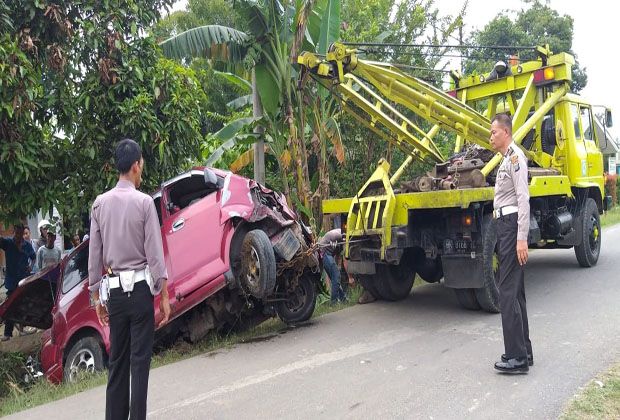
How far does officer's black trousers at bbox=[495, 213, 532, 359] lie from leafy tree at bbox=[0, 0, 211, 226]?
13.4ft

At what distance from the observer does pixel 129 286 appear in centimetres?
346

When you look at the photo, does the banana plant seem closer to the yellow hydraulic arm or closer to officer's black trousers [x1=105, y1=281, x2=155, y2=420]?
the yellow hydraulic arm

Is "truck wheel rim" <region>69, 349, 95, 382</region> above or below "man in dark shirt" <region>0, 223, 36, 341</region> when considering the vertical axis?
below

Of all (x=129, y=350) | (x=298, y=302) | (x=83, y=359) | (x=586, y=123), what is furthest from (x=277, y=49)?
(x=129, y=350)

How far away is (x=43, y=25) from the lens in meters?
6.12

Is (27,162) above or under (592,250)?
above

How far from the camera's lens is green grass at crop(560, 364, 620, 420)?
12.0 feet

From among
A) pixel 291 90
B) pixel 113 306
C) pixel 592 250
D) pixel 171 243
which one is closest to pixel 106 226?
pixel 113 306

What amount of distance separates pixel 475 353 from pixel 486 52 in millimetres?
25655

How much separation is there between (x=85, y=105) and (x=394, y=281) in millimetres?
4506

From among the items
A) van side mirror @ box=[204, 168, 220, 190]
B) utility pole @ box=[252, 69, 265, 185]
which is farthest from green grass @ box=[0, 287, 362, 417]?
utility pole @ box=[252, 69, 265, 185]

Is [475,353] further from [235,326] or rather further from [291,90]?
[291,90]

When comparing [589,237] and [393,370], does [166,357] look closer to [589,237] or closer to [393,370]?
[393,370]

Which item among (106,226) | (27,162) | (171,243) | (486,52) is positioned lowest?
(171,243)
